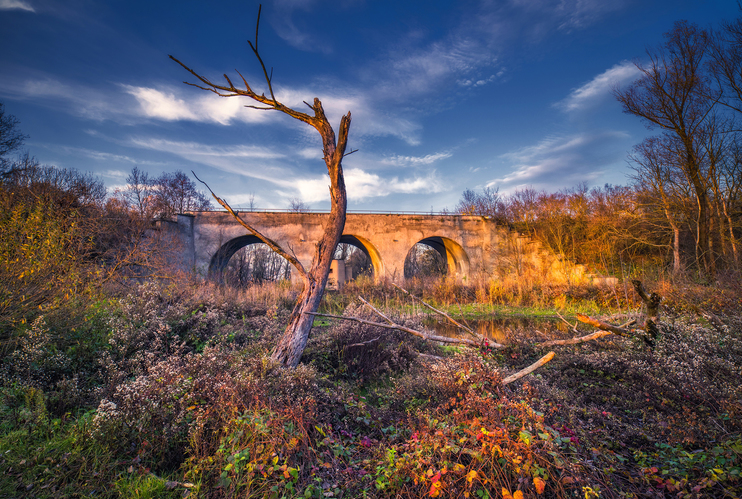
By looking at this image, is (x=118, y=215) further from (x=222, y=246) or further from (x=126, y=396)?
(x=126, y=396)

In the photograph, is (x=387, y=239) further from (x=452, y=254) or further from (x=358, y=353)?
(x=358, y=353)

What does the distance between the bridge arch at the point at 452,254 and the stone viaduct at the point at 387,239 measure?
0.08 meters

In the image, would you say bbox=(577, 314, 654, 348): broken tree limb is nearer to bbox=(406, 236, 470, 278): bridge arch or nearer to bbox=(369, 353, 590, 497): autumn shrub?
bbox=(369, 353, 590, 497): autumn shrub

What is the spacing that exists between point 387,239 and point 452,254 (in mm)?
4888

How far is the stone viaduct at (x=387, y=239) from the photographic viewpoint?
16328 mm

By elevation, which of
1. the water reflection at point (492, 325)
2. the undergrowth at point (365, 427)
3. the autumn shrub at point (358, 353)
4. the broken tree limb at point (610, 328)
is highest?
the broken tree limb at point (610, 328)

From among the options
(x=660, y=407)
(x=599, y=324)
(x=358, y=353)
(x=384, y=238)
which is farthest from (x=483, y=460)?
(x=384, y=238)

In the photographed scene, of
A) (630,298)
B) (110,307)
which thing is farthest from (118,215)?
(630,298)

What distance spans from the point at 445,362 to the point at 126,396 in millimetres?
2670

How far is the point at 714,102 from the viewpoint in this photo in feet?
36.3

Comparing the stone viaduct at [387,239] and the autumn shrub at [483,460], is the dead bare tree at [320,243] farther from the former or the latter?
the stone viaduct at [387,239]

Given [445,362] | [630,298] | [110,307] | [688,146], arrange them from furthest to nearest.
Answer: [688,146] → [630,298] → [110,307] → [445,362]

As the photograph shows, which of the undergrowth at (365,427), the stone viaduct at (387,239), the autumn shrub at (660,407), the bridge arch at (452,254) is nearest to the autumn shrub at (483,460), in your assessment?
the undergrowth at (365,427)

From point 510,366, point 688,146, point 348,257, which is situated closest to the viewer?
point 510,366
